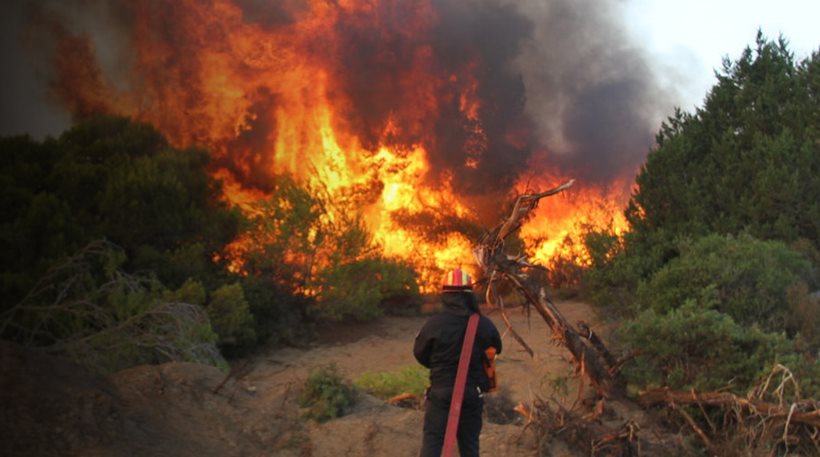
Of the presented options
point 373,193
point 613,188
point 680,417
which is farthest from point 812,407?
point 613,188

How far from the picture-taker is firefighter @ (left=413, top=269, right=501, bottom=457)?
5750 mm


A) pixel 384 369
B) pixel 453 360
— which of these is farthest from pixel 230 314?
pixel 453 360

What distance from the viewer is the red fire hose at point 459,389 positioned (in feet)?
16.6

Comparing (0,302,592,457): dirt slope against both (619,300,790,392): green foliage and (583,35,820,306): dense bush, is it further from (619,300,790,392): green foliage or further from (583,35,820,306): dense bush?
(583,35,820,306): dense bush

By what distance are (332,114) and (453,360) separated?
21892 mm

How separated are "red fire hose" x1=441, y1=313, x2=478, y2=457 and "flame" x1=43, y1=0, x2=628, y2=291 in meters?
18.2

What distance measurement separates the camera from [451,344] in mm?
5750

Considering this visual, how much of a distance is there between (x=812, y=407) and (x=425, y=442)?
5.05 meters

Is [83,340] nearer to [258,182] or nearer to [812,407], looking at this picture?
[812,407]

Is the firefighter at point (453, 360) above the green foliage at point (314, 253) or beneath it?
beneath

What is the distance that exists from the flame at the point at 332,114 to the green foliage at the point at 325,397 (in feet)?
48.0

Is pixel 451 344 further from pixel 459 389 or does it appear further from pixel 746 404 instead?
A: pixel 746 404

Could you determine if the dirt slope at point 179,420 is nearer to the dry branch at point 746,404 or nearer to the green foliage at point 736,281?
the dry branch at point 746,404

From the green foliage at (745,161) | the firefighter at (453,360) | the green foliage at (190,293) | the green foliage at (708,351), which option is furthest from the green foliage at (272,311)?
the firefighter at (453,360)
